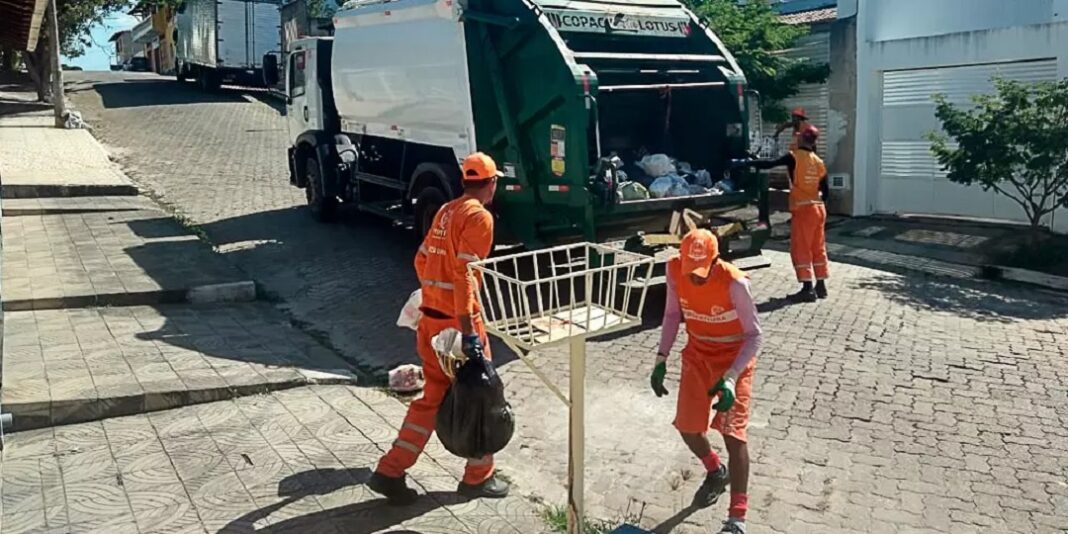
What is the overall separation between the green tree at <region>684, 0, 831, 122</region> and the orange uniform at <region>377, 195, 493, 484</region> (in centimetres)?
927

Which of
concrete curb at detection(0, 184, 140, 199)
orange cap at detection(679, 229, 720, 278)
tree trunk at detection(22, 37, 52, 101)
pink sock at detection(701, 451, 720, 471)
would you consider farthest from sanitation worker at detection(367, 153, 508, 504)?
tree trunk at detection(22, 37, 52, 101)

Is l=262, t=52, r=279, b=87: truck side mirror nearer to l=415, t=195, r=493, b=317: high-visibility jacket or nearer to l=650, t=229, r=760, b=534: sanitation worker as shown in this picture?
l=415, t=195, r=493, b=317: high-visibility jacket

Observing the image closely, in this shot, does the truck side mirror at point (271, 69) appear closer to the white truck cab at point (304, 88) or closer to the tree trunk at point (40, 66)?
the white truck cab at point (304, 88)

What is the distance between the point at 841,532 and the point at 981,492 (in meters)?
0.85

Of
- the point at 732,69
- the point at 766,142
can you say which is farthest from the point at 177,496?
the point at 766,142

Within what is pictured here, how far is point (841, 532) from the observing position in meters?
3.91

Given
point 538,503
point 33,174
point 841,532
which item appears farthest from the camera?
point 33,174

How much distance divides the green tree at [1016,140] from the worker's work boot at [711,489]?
642cm

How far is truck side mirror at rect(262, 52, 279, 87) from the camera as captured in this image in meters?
12.4

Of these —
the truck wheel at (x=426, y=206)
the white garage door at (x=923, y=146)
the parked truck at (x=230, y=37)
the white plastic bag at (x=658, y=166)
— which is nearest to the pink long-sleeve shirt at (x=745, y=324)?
the white plastic bag at (x=658, y=166)

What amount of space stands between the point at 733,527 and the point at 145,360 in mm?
3901

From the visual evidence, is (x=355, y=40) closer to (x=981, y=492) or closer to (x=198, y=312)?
(x=198, y=312)

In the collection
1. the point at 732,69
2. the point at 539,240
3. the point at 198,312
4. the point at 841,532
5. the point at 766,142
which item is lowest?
the point at 841,532

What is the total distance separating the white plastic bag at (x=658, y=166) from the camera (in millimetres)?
8047
